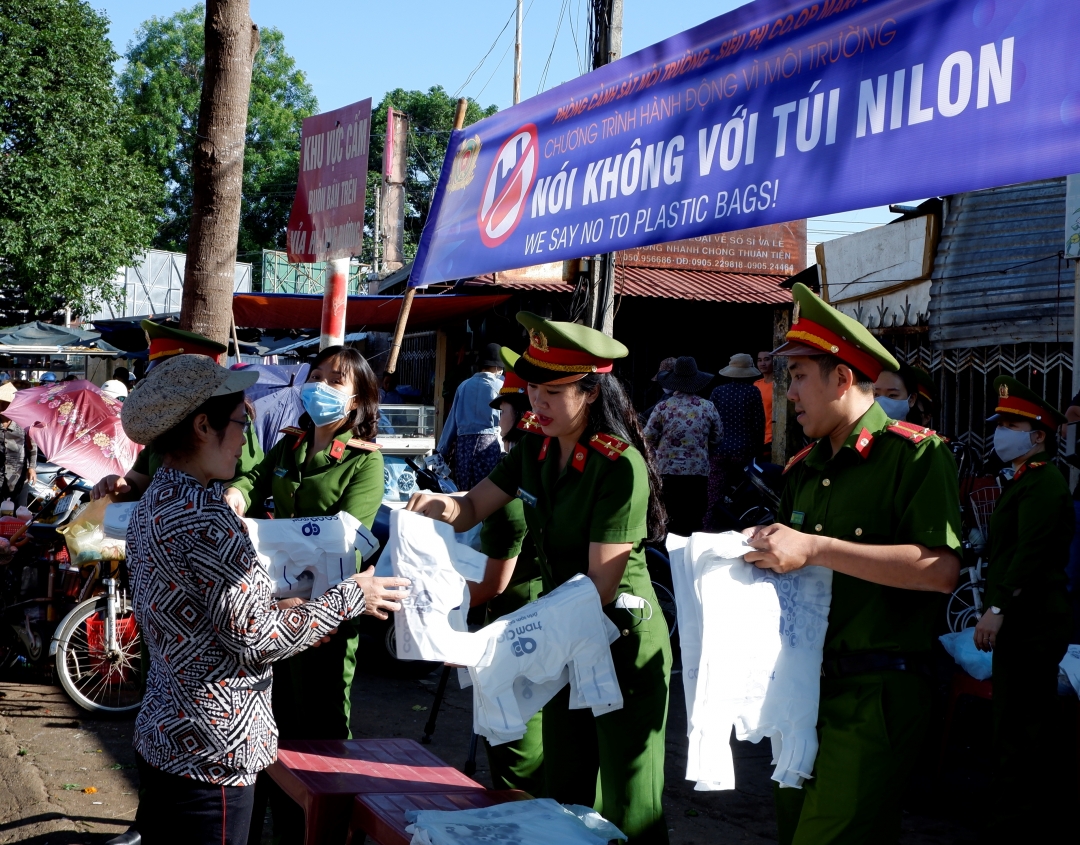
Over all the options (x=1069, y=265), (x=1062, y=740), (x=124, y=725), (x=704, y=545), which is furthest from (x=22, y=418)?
(x=1069, y=265)

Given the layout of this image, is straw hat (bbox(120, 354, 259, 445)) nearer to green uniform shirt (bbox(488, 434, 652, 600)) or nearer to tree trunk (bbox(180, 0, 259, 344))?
green uniform shirt (bbox(488, 434, 652, 600))

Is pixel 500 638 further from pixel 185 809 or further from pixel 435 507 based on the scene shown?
pixel 185 809

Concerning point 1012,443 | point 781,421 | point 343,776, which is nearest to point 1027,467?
point 1012,443

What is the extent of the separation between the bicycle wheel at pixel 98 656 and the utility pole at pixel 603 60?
3.96 metres

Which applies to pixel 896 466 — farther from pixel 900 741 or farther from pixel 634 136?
pixel 634 136

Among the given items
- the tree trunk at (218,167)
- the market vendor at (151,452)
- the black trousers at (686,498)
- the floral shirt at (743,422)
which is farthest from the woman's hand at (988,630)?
the floral shirt at (743,422)

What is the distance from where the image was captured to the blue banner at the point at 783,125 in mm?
3182

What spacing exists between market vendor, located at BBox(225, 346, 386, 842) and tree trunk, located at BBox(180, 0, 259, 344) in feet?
4.02

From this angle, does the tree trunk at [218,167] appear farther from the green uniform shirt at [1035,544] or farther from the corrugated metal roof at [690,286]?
the corrugated metal roof at [690,286]

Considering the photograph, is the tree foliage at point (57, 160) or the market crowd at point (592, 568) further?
the tree foliage at point (57, 160)

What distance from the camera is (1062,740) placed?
4.43 meters

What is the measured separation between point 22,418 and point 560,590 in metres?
5.39

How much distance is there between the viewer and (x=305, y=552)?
11.7 ft

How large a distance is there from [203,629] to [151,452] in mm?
2434
